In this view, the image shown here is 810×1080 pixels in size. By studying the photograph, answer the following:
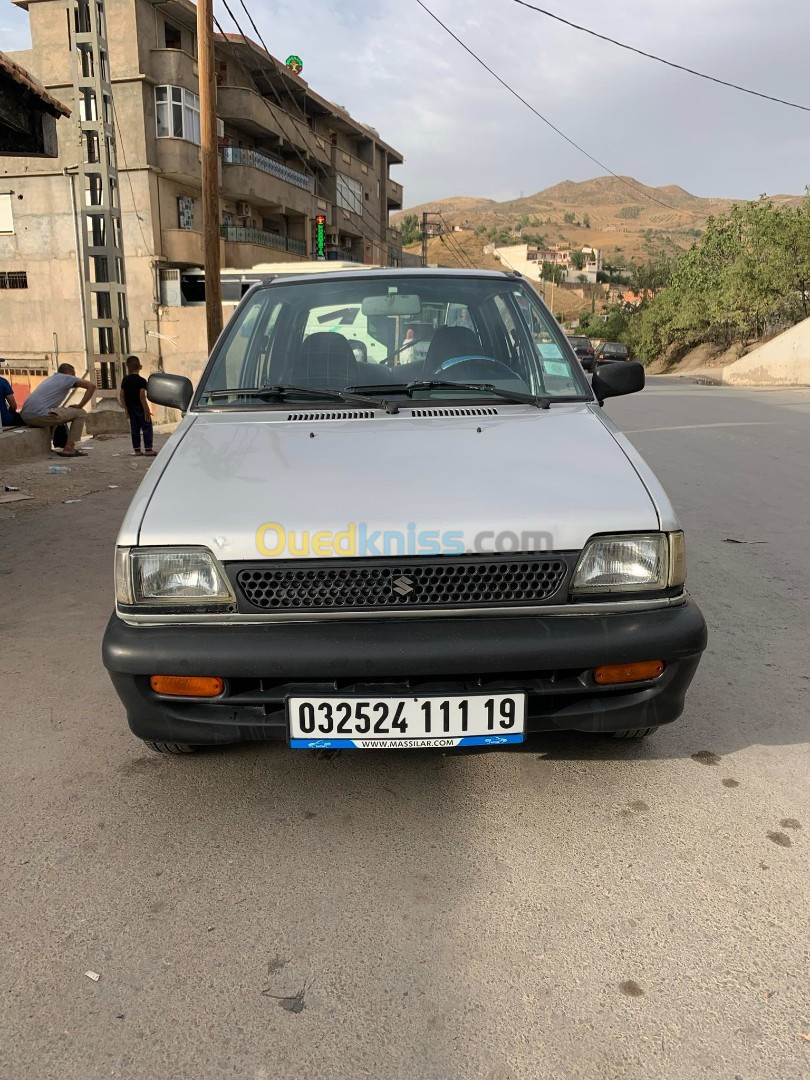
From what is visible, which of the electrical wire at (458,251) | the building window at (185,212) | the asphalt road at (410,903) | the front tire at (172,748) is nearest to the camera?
the asphalt road at (410,903)

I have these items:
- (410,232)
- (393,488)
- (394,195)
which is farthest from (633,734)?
(410,232)

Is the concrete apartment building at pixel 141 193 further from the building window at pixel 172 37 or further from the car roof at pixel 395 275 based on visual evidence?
the car roof at pixel 395 275

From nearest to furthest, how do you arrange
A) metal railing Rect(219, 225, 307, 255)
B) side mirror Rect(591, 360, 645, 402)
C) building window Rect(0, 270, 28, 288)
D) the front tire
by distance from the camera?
the front tire, side mirror Rect(591, 360, 645, 402), building window Rect(0, 270, 28, 288), metal railing Rect(219, 225, 307, 255)

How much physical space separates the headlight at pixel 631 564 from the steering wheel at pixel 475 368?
1299 millimetres

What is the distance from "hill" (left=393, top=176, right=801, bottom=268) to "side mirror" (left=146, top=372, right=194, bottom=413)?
101 m

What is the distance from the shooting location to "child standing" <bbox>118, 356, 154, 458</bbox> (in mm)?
11856

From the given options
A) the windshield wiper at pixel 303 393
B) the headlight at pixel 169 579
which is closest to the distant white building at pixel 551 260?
the windshield wiper at pixel 303 393

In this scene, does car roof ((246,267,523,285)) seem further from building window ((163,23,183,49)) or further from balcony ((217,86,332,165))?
building window ((163,23,183,49))

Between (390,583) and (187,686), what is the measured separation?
2.24 ft

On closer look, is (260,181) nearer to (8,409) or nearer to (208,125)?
(208,125)

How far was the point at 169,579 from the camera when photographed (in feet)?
8.09

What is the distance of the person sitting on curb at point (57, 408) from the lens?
37.1 ft

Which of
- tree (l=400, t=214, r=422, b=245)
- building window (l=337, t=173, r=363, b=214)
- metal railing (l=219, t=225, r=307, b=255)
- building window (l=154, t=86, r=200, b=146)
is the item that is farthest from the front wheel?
tree (l=400, t=214, r=422, b=245)

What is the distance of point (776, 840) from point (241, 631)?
5.75 feet
